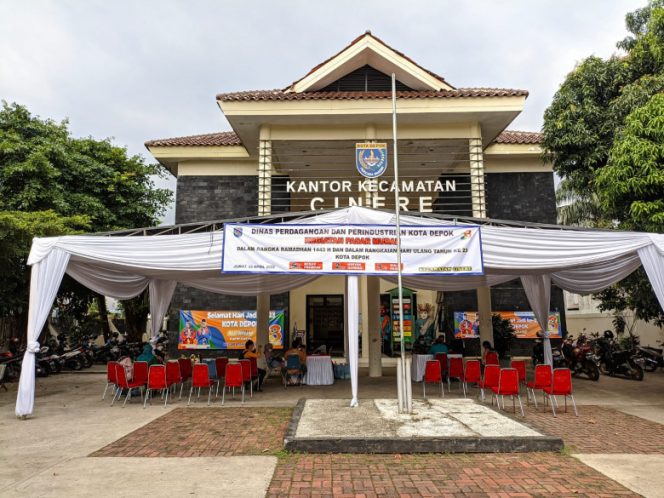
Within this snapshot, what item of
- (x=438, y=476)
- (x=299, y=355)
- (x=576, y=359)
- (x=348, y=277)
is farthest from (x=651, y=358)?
(x=438, y=476)

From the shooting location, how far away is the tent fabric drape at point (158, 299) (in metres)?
11.4

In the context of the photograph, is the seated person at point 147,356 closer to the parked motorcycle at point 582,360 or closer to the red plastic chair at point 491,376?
the red plastic chair at point 491,376

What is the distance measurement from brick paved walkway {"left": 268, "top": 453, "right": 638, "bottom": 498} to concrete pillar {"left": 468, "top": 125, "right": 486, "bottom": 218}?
745 centimetres

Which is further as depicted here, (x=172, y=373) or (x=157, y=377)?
(x=172, y=373)

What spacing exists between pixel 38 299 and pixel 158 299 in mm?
3777

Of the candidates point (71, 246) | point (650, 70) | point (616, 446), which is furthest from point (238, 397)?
point (650, 70)

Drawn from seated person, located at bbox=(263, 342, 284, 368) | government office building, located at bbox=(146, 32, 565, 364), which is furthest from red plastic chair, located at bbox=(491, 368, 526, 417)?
seated person, located at bbox=(263, 342, 284, 368)

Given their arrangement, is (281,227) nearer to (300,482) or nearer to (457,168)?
(300,482)

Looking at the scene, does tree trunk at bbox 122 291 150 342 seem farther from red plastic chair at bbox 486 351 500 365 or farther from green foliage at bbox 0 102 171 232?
red plastic chair at bbox 486 351 500 365

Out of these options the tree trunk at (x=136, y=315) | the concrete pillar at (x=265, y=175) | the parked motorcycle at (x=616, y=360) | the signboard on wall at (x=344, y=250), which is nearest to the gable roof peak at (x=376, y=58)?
the concrete pillar at (x=265, y=175)

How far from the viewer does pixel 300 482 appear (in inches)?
173

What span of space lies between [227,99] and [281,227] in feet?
17.3

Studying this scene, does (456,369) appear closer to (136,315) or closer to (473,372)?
(473,372)

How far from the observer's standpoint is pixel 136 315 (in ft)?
70.8
